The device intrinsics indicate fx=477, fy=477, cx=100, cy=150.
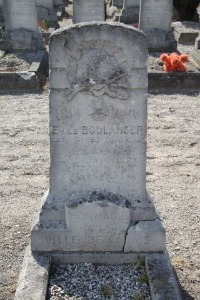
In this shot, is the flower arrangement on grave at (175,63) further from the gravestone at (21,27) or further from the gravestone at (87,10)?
the gravestone at (21,27)

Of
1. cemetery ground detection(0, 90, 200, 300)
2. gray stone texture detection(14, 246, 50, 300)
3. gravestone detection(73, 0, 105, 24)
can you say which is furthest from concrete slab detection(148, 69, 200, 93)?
gray stone texture detection(14, 246, 50, 300)

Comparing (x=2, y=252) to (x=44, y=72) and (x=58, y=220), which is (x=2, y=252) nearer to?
(x=58, y=220)

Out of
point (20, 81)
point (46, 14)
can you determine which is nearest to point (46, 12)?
point (46, 14)

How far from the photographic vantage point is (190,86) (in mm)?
9688

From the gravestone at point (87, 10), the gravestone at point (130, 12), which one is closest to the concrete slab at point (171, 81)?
the gravestone at point (87, 10)

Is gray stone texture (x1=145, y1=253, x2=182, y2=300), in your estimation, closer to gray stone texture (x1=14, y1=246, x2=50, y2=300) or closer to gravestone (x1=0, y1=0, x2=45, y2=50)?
gray stone texture (x1=14, y1=246, x2=50, y2=300)

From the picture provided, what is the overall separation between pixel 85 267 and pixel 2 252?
92 cm

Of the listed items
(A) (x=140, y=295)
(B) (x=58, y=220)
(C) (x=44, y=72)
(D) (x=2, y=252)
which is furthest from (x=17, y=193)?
(C) (x=44, y=72)

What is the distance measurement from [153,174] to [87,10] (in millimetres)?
7116

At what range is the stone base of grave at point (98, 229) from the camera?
4043 millimetres

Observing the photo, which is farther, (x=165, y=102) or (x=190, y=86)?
(x=190, y=86)

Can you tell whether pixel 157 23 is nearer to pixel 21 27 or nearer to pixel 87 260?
pixel 21 27

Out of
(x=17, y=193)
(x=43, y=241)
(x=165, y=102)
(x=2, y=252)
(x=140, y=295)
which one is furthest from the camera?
(x=165, y=102)

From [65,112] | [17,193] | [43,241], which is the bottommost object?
[17,193]
